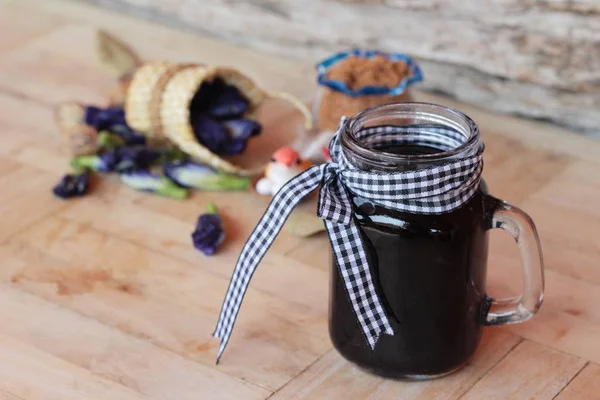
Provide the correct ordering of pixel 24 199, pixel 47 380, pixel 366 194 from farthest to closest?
pixel 24 199 < pixel 47 380 < pixel 366 194

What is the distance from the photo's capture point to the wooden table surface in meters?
0.82

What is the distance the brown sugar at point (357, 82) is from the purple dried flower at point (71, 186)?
0.31 m

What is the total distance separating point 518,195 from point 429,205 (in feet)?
1.34

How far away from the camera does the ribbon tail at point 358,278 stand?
28.9 inches

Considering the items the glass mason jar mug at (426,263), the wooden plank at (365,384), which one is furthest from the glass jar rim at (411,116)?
the wooden plank at (365,384)

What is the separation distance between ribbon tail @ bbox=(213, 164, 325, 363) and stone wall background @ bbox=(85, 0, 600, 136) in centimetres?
58

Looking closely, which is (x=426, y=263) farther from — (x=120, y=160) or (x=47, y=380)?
(x=120, y=160)

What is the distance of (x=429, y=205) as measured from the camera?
714 millimetres

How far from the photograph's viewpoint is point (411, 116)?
0.79 metres

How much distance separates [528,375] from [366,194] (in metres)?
0.23

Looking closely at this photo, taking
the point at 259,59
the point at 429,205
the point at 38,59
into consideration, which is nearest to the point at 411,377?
the point at 429,205

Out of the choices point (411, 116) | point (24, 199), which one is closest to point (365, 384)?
point (411, 116)

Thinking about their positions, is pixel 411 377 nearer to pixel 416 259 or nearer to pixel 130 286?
pixel 416 259

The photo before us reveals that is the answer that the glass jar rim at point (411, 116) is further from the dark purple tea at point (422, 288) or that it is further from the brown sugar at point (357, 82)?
the brown sugar at point (357, 82)
